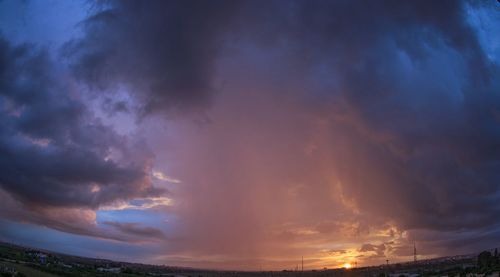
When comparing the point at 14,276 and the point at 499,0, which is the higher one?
the point at 499,0

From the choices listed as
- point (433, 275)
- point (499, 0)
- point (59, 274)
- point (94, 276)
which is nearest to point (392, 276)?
point (433, 275)

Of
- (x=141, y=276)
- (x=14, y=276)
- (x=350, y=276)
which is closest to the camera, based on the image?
(x=14, y=276)

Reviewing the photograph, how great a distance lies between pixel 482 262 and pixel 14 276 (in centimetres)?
11168

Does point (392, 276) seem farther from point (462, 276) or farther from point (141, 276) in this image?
point (141, 276)

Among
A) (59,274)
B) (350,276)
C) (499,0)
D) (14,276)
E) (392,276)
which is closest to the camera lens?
(499,0)

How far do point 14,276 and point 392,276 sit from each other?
112 meters

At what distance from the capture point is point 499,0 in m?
21.6

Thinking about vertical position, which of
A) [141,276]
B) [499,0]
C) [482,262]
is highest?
[499,0]

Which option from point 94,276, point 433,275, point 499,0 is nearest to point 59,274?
point 94,276

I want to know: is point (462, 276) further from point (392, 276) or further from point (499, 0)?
point (499, 0)

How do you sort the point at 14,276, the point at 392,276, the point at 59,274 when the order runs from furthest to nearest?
the point at 392,276, the point at 59,274, the point at 14,276

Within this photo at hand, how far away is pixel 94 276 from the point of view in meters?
86.7

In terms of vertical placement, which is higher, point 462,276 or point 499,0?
point 499,0

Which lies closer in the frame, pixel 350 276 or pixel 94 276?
pixel 94 276
